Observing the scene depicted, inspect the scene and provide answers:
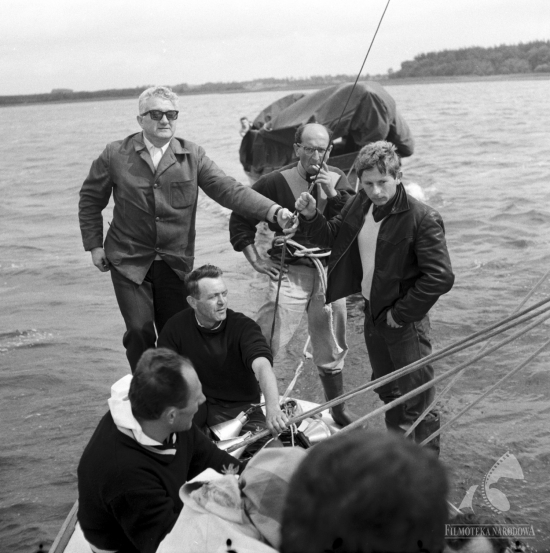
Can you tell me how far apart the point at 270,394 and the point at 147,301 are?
1.29 meters

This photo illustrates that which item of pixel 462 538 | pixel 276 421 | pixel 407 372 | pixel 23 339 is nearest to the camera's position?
pixel 462 538

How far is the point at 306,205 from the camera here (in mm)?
3865

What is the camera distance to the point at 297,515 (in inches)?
44.1

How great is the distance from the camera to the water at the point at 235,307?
15.7 ft

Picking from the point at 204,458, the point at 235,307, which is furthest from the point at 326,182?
the point at 235,307

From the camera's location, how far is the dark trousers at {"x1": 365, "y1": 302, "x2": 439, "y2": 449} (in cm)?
383

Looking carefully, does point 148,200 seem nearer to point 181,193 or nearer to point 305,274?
point 181,193

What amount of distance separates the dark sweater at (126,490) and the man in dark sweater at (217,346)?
3.84ft

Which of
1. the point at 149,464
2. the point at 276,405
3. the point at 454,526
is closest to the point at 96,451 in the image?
the point at 149,464

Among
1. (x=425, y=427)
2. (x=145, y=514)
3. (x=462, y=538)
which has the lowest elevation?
(x=425, y=427)

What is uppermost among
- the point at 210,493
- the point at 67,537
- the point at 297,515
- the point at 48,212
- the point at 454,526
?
the point at 297,515

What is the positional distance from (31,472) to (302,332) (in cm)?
349

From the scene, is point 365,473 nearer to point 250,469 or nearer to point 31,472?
Answer: point 250,469

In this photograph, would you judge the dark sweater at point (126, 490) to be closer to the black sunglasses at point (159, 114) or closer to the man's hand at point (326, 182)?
the black sunglasses at point (159, 114)
